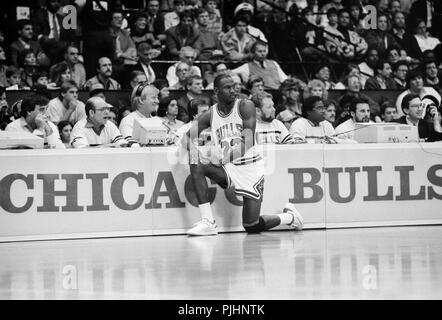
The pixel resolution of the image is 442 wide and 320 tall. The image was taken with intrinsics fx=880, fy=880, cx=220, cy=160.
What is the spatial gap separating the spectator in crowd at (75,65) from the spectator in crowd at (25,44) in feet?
1.20

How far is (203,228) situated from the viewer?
10250 millimetres

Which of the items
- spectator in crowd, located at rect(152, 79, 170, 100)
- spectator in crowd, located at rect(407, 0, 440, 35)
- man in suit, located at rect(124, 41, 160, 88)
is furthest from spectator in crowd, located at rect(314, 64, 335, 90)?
spectator in crowd, located at rect(152, 79, 170, 100)

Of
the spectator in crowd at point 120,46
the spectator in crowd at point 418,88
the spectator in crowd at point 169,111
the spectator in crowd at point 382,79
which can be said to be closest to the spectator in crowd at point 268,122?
the spectator in crowd at point 169,111

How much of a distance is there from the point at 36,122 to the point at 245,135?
110 inches

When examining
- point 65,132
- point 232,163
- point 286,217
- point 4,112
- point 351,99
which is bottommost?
point 286,217

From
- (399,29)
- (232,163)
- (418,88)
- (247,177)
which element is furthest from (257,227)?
(399,29)

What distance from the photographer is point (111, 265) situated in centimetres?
781

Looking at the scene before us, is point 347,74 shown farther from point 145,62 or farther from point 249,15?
point 145,62

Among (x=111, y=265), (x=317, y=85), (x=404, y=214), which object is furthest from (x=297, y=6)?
(x=111, y=265)

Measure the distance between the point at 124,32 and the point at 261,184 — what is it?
18.4 feet

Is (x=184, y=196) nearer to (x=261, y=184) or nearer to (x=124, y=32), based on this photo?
(x=261, y=184)

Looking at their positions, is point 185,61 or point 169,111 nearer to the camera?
point 169,111

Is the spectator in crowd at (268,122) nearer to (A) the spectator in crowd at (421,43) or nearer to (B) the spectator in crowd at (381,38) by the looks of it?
(B) the spectator in crowd at (381,38)

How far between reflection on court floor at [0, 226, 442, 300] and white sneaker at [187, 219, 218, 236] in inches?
7.8
